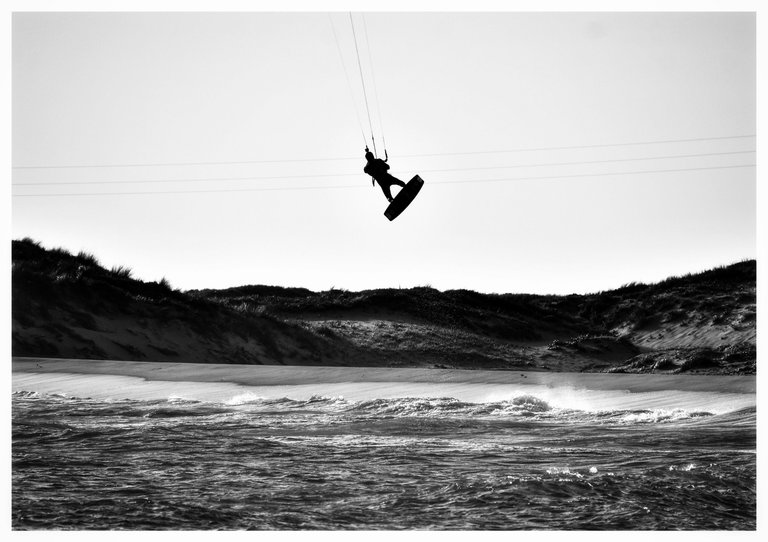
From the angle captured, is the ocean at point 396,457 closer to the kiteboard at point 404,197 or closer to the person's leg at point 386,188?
the kiteboard at point 404,197

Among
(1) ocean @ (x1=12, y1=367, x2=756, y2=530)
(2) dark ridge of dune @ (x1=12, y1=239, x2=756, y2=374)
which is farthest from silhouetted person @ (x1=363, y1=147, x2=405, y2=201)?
(2) dark ridge of dune @ (x1=12, y1=239, x2=756, y2=374)

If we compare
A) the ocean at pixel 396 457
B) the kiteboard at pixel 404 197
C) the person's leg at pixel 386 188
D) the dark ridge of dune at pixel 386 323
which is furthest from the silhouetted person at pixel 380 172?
the dark ridge of dune at pixel 386 323

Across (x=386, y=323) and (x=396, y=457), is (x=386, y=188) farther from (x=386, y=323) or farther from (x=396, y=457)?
(x=386, y=323)

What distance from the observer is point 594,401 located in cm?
1181

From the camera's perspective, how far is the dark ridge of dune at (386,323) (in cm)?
2197

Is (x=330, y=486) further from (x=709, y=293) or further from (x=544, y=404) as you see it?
(x=709, y=293)

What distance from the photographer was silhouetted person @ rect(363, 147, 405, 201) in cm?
996

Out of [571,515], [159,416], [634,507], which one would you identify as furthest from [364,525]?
[159,416]

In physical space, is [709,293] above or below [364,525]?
above

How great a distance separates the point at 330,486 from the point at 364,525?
1.03m

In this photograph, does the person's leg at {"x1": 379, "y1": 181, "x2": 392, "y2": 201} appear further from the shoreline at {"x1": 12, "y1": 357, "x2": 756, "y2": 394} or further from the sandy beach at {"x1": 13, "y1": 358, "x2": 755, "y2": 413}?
the shoreline at {"x1": 12, "y1": 357, "x2": 756, "y2": 394}

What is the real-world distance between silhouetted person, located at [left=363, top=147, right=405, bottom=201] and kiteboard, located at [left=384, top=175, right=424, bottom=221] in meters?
0.13

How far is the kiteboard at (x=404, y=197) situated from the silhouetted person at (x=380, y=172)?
0.13m
